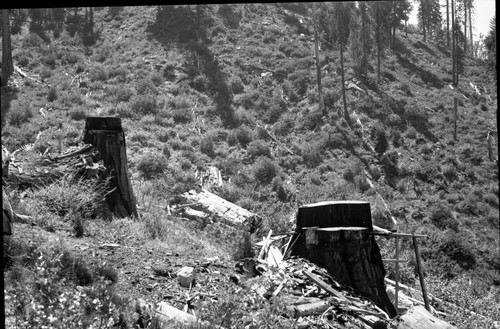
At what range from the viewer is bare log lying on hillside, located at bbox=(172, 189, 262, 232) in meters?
11.3

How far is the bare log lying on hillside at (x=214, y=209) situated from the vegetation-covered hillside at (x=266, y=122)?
30.4 inches

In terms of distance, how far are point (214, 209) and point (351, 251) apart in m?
5.89

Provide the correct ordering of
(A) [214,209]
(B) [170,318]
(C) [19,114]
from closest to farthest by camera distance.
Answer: (B) [170,318] < (A) [214,209] < (C) [19,114]

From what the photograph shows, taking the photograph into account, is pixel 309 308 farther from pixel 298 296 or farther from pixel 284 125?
pixel 284 125

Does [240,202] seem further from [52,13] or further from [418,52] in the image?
[418,52]

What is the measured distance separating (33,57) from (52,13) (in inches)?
298

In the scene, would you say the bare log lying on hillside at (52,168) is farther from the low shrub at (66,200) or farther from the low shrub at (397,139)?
the low shrub at (397,139)

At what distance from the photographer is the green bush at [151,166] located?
18781mm

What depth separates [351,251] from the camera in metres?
6.47

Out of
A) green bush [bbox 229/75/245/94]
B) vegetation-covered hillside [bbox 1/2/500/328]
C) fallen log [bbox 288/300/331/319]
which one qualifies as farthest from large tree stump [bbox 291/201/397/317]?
green bush [bbox 229/75/245/94]

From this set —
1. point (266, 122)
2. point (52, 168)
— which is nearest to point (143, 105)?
point (266, 122)

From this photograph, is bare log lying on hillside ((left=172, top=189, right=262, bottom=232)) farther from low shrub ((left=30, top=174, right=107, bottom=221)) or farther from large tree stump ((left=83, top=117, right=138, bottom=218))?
low shrub ((left=30, top=174, right=107, bottom=221))

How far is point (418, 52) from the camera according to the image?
131ft

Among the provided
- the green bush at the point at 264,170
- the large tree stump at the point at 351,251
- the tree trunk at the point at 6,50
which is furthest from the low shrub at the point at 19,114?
the large tree stump at the point at 351,251
